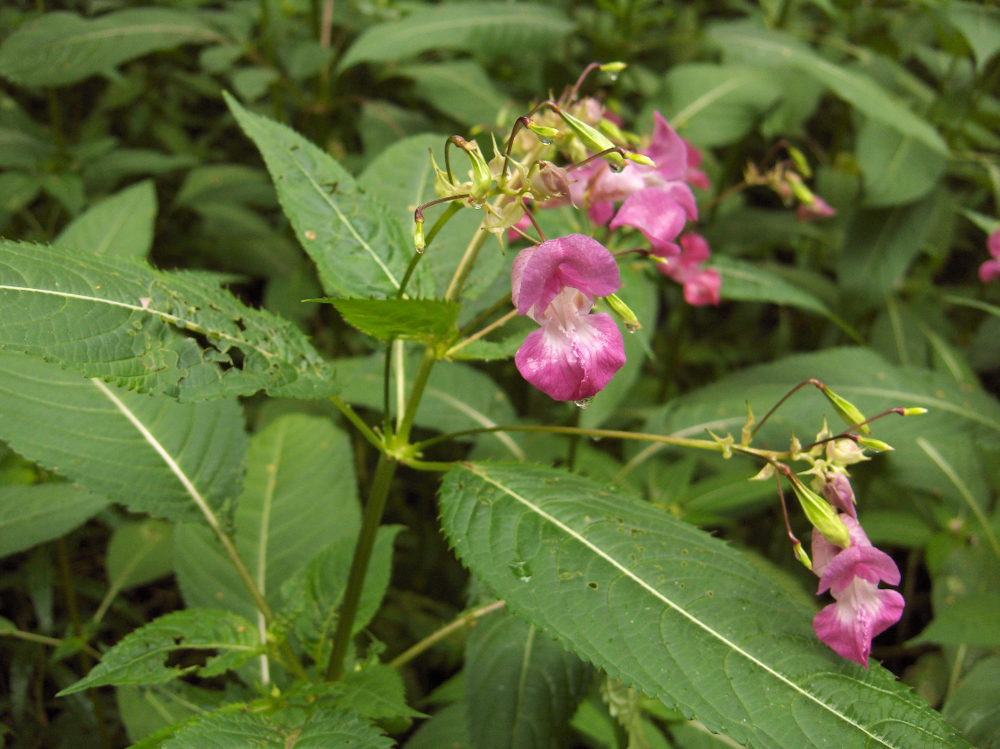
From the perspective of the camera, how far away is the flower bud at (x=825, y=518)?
95cm

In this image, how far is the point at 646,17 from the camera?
2664mm

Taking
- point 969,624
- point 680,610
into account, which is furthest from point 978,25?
point 680,610

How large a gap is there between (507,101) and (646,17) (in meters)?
0.62

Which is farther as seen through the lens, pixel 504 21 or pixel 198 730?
pixel 504 21

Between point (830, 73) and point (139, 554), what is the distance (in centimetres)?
251

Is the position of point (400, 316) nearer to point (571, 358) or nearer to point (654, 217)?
point (571, 358)

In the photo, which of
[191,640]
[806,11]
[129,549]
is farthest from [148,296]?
[806,11]

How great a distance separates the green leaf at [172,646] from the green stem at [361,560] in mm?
135

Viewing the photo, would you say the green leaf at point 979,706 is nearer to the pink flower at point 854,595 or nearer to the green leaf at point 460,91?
Result: the pink flower at point 854,595

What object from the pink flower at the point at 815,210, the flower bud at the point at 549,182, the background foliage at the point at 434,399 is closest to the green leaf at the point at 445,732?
the background foliage at the point at 434,399

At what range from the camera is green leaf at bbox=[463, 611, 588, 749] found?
4.52 ft

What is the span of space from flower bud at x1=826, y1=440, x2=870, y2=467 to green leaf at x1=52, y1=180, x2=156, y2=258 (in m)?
1.68

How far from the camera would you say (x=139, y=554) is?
193cm

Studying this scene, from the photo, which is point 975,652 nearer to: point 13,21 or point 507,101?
point 507,101
